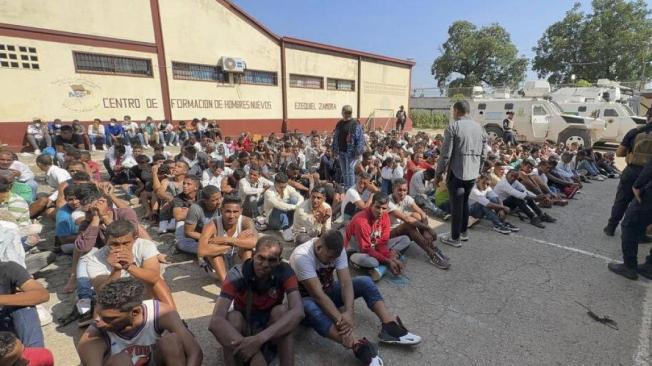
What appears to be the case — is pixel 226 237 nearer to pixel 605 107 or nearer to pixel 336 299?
pixel 336 299

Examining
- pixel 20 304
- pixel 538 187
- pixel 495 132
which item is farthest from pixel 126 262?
pixel 495 132

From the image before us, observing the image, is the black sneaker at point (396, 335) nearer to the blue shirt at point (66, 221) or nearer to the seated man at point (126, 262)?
the seated man at point (126, 262)

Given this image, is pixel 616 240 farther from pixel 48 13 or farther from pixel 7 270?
pixel 48 13

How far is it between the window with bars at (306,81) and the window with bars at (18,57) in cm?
1022

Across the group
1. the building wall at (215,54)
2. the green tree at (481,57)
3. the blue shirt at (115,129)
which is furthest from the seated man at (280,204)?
the green tree at (481,57)

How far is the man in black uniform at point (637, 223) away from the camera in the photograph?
11.8ft

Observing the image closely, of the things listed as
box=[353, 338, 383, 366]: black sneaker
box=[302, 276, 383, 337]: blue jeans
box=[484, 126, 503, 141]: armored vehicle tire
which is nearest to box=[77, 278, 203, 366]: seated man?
box=[302, 276, 383, 337]: blue jeans

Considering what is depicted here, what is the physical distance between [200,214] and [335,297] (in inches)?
77.3

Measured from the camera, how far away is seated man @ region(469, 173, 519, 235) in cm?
521

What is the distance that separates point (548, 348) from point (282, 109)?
15.7m

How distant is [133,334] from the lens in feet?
6.42

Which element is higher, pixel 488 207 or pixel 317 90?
pixel 317 90

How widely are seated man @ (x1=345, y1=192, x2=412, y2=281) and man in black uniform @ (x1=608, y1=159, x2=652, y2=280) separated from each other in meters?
2.62

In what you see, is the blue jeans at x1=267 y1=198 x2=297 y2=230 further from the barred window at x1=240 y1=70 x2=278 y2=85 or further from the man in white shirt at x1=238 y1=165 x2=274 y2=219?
the barred window at x1=240 y1=70 x2=278 y2=85
